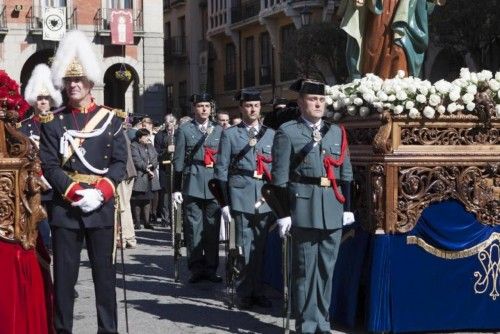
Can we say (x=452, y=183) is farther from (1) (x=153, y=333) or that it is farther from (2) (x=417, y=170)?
(1) (x=153, y=333)

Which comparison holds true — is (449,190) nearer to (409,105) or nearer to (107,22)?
(409,105)

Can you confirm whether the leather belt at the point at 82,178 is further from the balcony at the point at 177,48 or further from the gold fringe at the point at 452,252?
the balcony at the point at 177,48

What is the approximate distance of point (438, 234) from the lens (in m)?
7.67

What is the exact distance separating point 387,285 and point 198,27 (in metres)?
46.7

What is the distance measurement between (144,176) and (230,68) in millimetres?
33545

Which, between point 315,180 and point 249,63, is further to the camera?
point 249,63

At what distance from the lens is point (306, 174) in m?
7.05

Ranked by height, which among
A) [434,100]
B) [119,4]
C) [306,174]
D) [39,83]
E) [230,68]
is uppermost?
[119,4]

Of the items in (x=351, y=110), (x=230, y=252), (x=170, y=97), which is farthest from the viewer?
(x=170, y=97)

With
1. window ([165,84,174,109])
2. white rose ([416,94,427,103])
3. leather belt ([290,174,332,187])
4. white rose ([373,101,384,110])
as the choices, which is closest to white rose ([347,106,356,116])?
white rose ([373,101,384,110])

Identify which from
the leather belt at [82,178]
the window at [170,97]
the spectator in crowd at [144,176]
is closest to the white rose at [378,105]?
the leather belt at [82,178]

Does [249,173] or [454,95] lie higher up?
[454,95]

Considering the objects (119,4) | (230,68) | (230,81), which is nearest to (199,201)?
(119,4)

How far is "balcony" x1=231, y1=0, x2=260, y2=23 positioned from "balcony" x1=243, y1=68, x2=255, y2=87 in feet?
8.37
